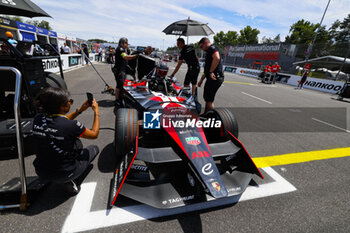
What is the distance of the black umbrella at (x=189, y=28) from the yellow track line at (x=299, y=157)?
4.26 metres

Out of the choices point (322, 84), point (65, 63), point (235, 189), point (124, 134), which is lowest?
point (65, 63)

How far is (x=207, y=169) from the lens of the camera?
1.85 meters

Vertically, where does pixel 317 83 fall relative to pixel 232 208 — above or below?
above

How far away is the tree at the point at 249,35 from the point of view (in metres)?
66.9

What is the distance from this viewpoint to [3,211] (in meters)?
1.70

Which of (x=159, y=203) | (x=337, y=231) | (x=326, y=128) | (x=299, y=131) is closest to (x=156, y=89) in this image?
(x=159, y=203)

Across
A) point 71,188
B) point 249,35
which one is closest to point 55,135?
point 71,188

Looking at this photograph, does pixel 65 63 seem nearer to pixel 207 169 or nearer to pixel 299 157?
pixel 207 169

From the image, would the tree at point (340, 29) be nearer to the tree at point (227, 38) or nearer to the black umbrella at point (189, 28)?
the tree at point (227, 38)

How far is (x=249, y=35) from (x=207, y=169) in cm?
7850

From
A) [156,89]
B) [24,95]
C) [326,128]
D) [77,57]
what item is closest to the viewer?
[24,95]

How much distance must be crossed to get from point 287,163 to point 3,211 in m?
3.85

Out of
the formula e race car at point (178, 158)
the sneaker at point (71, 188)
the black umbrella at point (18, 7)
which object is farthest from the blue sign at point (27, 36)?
the sneaker at point (71, 188)

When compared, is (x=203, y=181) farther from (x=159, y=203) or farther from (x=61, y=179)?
(x=61, y=179)
